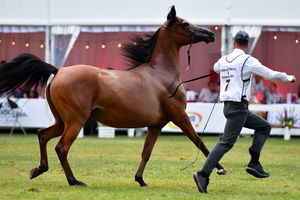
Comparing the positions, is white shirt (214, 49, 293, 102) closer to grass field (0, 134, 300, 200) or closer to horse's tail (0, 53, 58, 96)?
grass field (0, 134, 300, 200)

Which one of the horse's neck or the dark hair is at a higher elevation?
the dark hair

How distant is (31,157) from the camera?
1330cm

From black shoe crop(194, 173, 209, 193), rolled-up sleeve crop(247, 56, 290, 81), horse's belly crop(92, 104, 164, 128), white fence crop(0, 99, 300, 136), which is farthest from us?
white fence crop(0, 99, 300, 136)

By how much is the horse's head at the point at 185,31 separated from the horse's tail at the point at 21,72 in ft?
5.72

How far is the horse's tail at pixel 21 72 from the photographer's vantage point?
9297mm

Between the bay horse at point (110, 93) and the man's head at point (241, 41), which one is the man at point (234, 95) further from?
the bay horse at point (110, 93)

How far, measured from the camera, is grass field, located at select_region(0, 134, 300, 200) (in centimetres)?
A: 841

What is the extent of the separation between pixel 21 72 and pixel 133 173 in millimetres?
2552

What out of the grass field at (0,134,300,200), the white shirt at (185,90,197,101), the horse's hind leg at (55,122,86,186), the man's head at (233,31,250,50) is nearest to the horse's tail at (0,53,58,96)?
the horse's hind leg at (55,122,86,186)

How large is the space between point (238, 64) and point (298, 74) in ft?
50.7

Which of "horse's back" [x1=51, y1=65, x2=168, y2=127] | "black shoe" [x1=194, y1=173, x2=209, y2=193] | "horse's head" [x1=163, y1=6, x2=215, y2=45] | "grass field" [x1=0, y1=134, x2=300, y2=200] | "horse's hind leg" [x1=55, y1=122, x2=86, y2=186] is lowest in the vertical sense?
"grass field" [x1=0, y1=134, x2=300, y2=200]

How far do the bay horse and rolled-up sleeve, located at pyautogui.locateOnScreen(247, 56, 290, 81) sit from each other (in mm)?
1483

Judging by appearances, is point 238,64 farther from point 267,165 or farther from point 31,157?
point 31,157

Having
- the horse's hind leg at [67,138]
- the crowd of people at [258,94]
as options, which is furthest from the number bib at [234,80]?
the crowd of people at [258,94]
